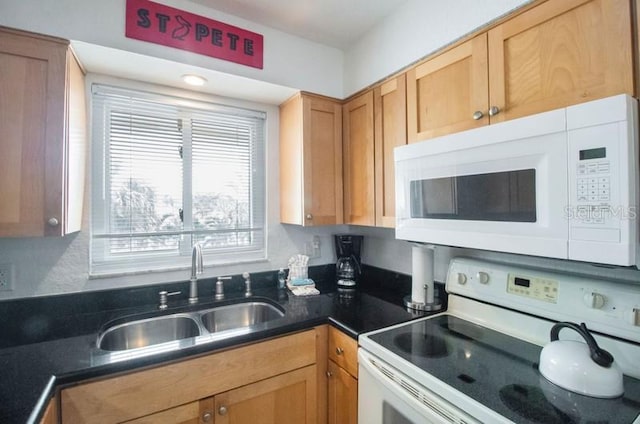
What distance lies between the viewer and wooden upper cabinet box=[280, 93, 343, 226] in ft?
5.78

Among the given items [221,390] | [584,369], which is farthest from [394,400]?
[221,390]

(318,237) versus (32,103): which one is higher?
(32,103)

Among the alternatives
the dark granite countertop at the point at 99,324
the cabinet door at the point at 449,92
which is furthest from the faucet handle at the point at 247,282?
the cabinet door at the point at 449,92

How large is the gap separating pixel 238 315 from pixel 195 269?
1.16ft

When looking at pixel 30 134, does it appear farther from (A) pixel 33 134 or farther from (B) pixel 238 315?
(B) pixel 238 315

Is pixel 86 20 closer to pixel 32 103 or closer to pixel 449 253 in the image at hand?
pixel 32 103

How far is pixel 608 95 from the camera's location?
0.83 metres

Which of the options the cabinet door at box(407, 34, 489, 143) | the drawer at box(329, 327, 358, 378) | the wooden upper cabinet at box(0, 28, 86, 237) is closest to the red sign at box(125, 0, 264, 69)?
the wooden upper cabinet at box(0, 28, 86, 237)

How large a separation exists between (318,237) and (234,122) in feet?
3.08

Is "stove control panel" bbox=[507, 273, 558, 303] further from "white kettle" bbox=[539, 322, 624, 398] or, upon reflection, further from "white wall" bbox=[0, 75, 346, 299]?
"white wall" bbox=[0, 75, 346, 299]

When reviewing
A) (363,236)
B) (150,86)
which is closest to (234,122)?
(150,86)

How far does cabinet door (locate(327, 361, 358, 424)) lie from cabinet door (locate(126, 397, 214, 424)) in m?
0.54

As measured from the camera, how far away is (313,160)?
1.78m

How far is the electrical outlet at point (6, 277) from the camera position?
131 cm
